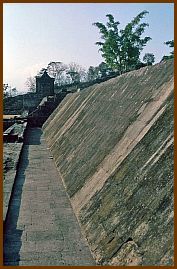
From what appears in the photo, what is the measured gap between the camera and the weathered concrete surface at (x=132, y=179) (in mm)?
2731

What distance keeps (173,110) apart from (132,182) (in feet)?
3.25

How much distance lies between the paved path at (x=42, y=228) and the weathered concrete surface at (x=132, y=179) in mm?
197

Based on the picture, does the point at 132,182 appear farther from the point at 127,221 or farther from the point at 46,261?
the point at 46,261

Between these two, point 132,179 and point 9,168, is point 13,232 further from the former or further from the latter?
point 9,168

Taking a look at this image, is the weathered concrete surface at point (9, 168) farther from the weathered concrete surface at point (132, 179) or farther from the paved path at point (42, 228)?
the weathered concrete surface at point (132, 179)

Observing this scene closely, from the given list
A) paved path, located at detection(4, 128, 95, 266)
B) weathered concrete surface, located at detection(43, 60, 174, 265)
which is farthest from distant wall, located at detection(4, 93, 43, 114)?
weathered concrete surface, located at detection(43, 60, 174, 265)

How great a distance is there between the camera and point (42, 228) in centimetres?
439

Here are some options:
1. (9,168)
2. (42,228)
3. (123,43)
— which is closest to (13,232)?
(42,228)

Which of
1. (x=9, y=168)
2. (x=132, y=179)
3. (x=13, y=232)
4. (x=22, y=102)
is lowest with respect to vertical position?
(x=22, y=102)

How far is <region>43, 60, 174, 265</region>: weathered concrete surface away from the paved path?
7.8 inches

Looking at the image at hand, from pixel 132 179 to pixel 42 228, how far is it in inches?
60.8

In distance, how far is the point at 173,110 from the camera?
3.85 m

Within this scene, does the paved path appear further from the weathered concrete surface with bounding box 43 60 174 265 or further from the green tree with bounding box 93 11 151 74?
the green tree with bounding box 93 11 151 74

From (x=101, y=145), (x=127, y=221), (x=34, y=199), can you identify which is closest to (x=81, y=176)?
(x=101, y=145)
